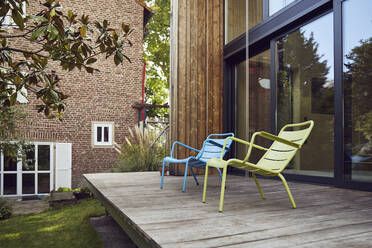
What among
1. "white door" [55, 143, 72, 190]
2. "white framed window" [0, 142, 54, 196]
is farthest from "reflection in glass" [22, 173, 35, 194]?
"white door" [55, 143, 72, 190]

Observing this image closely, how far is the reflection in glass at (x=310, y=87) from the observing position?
3916 mm

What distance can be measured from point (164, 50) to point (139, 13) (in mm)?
2440

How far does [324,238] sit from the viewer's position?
166 centimetres

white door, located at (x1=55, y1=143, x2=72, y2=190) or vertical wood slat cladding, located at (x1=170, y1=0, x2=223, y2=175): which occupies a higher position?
vertical wood slat cladding, located at (x1=170, y1=0, x2=223, y2=175)

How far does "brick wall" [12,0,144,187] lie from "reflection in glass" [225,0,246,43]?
616 cm

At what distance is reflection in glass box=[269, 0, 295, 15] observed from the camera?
4.63m

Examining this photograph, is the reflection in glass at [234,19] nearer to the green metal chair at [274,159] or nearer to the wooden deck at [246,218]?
the green metal chair at [274,159]

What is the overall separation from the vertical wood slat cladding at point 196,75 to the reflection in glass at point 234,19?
19 centimetres

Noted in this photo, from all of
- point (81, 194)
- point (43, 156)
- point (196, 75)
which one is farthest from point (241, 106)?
point (43, 156)

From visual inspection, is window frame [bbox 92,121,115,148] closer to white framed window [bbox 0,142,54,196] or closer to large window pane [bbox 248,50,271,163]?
white framed window [bbox 0,142,54,196]

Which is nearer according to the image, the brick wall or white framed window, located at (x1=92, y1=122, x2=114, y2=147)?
the brick wall

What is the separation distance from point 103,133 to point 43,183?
249 cm

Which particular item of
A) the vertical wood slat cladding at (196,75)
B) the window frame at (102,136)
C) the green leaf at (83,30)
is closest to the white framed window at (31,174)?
the window frame at (102,136)

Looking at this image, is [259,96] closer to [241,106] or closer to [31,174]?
[241,106]
